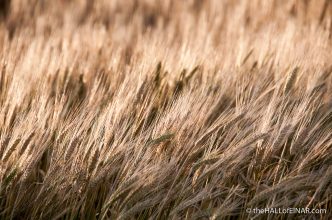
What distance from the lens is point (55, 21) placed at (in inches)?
178

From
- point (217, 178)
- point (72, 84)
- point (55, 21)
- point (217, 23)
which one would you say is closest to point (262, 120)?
point (217, 178)

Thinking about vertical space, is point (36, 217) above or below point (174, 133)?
below

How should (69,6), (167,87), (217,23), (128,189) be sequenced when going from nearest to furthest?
(128,189), (167,87), (217,23), (69,6)

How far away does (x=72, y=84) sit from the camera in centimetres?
285

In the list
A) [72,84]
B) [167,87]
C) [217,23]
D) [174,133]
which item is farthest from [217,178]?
[217,23]

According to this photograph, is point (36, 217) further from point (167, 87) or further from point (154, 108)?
point (167, 87)

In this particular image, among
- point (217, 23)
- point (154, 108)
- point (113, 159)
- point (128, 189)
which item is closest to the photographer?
point (128, 189)

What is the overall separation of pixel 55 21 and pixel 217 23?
1182 mm

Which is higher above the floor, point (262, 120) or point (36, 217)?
point (262, 120)

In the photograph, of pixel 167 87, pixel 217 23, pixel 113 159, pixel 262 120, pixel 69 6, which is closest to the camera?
pixel 113 159

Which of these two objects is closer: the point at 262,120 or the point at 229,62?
the point at 262,120

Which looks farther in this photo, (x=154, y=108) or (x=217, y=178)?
(x=154, y=108)

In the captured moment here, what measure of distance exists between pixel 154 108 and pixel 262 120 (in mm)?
497

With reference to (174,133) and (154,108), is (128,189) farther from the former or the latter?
(154,108)
